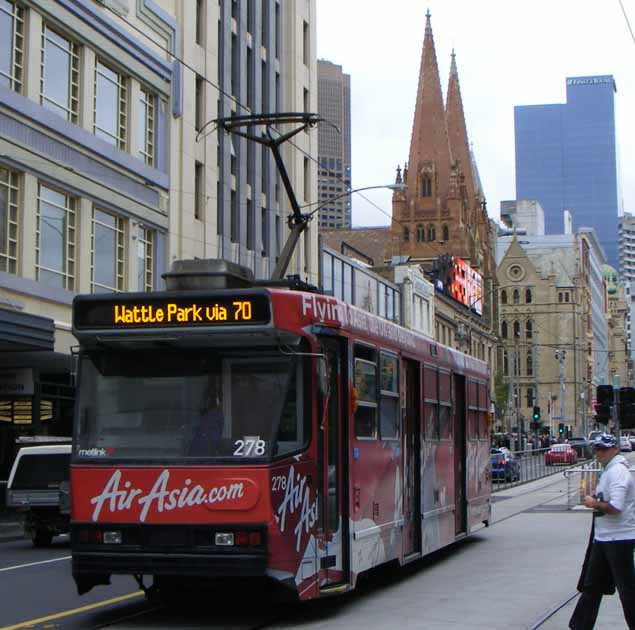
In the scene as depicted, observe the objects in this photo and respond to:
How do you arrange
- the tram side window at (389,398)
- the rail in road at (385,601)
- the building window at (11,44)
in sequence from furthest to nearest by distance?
1. the building window at (11,44)
2. the tram side window at (389,398)
3. the rail in road at (385,601)

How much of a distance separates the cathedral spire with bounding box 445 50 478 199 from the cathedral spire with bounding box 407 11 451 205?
667cm

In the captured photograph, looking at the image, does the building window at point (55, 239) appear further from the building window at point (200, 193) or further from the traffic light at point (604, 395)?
the traffic light at point (604, 395)

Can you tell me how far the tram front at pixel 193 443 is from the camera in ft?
33.4

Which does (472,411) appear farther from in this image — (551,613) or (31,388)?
(31,388)

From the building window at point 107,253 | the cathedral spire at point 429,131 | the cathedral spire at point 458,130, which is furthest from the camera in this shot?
the cathedral spire at point 458,130

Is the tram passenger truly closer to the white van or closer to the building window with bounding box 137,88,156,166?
the white van

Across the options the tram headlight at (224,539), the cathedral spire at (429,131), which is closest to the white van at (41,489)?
the tram headlight at (224,539)

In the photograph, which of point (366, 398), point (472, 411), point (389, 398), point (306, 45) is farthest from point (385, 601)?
point (306, 45)

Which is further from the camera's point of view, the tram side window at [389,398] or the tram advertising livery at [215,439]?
the tram side window at [389,398]

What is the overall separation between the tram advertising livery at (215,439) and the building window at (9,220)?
16948 mm

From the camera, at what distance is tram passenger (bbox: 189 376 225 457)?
33.9 feet

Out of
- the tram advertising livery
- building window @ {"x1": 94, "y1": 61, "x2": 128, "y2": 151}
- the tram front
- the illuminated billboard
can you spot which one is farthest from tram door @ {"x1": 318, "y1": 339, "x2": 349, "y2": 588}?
the illuminated billboard

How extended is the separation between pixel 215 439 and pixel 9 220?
1843 centimetres

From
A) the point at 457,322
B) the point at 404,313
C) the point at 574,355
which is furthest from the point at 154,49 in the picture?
the point at 574,355
